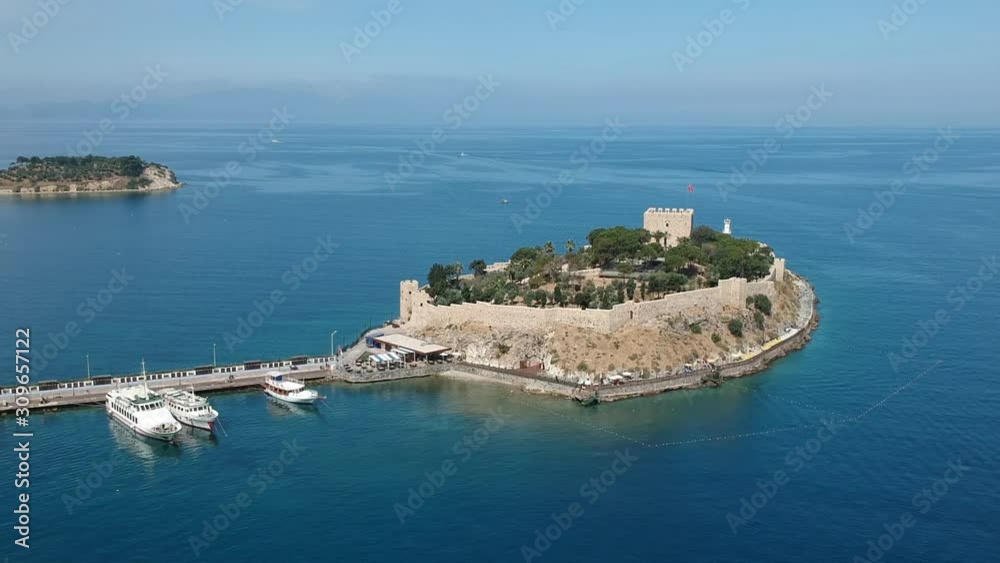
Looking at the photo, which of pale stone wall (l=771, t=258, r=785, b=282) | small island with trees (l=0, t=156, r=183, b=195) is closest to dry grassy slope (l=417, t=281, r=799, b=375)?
pale stone wall (l=771, t=258, r=785, b=282)

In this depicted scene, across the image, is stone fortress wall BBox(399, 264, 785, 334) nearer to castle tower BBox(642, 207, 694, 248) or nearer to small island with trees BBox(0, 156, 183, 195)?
castle tower BBox(642, 207, 694, 248)

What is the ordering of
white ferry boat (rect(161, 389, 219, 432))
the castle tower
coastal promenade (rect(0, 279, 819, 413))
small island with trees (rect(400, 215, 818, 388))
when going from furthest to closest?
1. the castle tower
2. small island with trees (rect(400, 215, 818, 388))
3. coastal promenade (rect(0, 279, 819, 413))
4. white ferry boat (rect(161, 389, 219, 432))

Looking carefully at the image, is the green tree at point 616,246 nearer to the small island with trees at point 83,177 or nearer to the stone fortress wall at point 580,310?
the stone fortress wall at point 580,310

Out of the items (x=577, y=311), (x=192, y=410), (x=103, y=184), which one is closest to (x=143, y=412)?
(x=192, y=410)

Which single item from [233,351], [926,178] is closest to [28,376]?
[233,351]

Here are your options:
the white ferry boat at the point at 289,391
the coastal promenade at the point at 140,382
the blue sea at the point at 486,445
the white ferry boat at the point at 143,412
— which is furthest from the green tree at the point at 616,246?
the white ferry boat at the point at 143,412

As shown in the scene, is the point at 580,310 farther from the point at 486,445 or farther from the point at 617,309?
the point at 486,445
